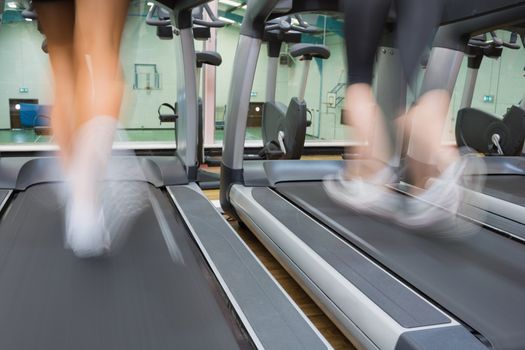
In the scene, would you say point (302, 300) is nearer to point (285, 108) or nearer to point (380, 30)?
point (380, 30)

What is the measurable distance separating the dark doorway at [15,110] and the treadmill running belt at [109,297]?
144 inches

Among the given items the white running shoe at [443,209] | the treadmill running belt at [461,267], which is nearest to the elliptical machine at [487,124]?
the white running shoe at [443,209]

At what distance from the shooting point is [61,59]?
1.29 m

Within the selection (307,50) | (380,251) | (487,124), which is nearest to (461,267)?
(380,251)

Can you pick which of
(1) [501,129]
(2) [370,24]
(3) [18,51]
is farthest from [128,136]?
(2) [370,24]

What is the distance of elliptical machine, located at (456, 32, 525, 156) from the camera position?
3.16 meters

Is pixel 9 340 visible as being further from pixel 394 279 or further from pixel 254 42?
pixel 254 42

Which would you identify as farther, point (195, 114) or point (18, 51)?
point (18, 51)

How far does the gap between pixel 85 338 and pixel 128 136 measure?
4.22 metres

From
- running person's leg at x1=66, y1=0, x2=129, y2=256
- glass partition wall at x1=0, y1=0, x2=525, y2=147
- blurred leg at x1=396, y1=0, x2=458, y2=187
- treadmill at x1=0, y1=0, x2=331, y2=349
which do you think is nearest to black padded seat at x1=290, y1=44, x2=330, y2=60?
glass partition wall at x1=0, y1=0, x2=525, y2=147

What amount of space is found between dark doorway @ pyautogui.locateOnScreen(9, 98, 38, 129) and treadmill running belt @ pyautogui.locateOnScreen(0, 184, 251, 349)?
12.0ft

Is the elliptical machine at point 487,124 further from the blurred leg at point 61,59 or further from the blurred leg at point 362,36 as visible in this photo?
the blurred leg at point 61,59

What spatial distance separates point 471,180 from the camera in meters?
2.34

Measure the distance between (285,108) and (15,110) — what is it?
308 cm
